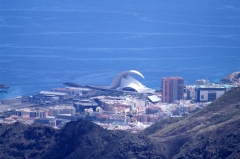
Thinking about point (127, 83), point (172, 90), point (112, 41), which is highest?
point (112, 41)

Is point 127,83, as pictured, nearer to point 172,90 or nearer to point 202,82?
point 172,90

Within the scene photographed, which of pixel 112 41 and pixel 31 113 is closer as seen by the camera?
pixel 31 113

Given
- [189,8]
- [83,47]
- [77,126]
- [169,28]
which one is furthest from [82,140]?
[189,8]

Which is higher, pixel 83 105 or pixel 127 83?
pixel 127 83

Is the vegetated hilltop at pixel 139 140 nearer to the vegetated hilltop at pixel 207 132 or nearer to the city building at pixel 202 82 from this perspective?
the vegetated hilltop at pixel 207 132

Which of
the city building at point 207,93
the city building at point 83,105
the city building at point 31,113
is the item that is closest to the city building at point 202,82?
the city building at point 207,93

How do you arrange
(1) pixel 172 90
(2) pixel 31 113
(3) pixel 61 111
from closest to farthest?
(2) pixel 31 113
(3) pixel 61 111
(1) pixel 172 90

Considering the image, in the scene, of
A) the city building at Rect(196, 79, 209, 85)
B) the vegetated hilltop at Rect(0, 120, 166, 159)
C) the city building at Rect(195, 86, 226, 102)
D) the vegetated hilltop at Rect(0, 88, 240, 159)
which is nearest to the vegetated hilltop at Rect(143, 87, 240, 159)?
the vegetated hilltop at Rect(0, 88, 240, 159)

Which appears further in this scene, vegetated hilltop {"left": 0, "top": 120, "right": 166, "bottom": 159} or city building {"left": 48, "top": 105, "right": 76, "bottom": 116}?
city building {"left": 48, "top": 105, "right": 76, "bottom": 116}

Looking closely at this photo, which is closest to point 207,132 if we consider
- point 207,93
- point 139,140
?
point 139,140

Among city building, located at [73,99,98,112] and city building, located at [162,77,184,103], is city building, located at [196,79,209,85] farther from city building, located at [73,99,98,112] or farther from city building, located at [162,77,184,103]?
city building, located at [73,99,98,112]
